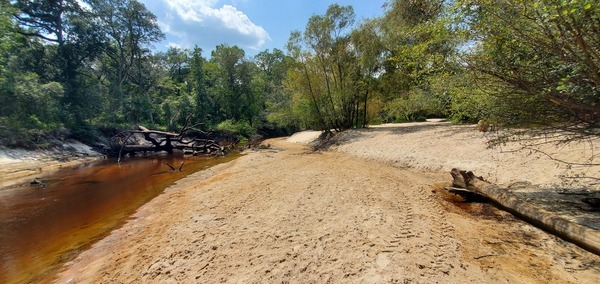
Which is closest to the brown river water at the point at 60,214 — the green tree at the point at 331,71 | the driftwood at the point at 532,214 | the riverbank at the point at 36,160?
the riverbank at the point at 36,160

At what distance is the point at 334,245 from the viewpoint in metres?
3.72

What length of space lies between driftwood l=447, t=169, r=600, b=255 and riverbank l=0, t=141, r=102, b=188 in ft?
63.4

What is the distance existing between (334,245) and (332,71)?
787 inches

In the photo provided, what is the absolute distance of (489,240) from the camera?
3836 mm

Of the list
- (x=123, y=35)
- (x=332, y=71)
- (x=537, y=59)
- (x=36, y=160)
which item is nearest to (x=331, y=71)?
(x=332, y=71)

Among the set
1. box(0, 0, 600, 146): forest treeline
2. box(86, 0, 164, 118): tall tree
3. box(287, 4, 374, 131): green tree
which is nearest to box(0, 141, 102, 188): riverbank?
box(0, 0, 600, 146): forest treeline

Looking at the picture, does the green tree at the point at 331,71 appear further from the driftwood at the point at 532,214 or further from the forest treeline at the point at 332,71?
the driftwood at the point at 532,214

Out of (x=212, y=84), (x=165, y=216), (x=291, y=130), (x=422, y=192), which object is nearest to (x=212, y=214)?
(x=165, y=216)

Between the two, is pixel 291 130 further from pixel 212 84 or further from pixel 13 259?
pixel 13 259

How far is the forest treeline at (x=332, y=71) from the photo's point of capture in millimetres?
3768

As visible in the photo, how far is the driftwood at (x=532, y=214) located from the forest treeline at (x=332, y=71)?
5.14ft

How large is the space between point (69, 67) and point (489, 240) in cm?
3748

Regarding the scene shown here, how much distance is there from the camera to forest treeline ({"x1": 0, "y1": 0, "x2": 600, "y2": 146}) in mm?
3768

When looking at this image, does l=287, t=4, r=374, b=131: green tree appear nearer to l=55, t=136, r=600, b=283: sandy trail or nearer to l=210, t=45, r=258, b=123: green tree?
l=55, t=136, r=600, b=283: sandy trail
